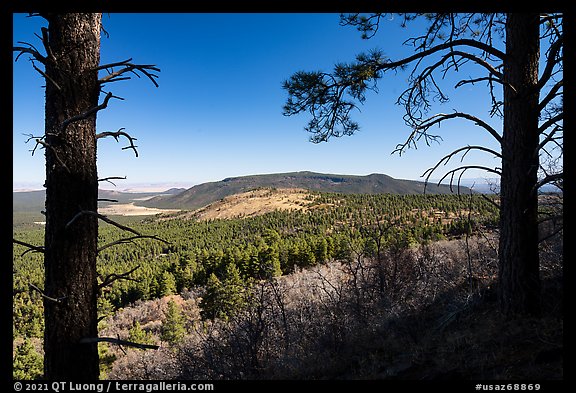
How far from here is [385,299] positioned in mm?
8258

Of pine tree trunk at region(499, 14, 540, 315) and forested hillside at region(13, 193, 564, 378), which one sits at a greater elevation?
pine tree trunk at region(499, 14, 540, 315)

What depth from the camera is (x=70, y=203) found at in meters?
2.53

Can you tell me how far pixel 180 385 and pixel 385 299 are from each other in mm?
6974

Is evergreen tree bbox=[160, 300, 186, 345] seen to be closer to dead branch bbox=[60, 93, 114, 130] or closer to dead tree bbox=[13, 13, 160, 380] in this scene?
dead tree bbox=[13, 13, 160, 380]

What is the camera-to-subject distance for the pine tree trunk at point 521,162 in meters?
4.13

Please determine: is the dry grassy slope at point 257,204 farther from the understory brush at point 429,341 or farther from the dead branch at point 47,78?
the dead branch at point 47,78

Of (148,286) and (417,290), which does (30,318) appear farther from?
(417,290)

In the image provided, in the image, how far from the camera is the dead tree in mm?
2469

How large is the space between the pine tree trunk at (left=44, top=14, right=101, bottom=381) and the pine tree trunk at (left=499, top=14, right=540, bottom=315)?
17.3ft

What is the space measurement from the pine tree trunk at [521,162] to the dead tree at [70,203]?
495 centimetres

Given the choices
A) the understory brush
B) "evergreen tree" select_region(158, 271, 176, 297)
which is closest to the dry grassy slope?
"evergreen tree" select_region(158, 271, 176, 297)

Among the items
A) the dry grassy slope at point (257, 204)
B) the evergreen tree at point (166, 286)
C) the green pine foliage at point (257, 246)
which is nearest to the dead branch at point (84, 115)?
the green pine foliage at point (257, 246)

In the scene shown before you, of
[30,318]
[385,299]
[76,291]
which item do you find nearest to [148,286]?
[30,318]
